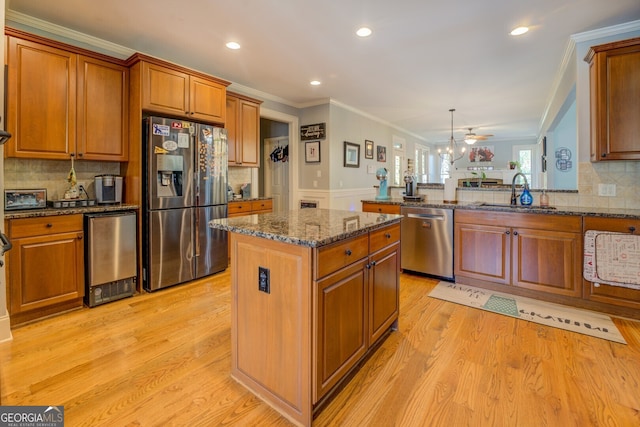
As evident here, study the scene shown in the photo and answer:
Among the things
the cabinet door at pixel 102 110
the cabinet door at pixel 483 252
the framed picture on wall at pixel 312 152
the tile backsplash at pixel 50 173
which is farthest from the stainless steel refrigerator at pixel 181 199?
the cabinet door at pixel 483 252

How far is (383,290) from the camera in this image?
2.04 m

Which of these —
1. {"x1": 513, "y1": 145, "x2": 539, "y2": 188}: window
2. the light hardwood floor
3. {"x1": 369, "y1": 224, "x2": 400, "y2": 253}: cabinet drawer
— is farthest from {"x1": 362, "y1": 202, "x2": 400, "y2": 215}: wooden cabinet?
{"x1": 513, "y1": 145, "x2": 539, "y2": 188}: window

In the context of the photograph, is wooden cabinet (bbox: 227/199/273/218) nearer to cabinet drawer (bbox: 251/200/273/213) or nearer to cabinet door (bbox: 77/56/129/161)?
cabinet drawer (bbox: 251/200/273/213)

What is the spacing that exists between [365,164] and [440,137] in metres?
4.75

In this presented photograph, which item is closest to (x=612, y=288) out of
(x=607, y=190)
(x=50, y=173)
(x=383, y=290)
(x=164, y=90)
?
(x=607, y=190)

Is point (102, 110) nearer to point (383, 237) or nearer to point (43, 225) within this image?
point (43, 225)

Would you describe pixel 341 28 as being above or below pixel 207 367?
above

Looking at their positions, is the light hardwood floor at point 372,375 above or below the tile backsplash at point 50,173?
below

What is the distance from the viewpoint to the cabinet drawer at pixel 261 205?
4.35m

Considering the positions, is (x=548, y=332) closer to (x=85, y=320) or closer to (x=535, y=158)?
(x=85, y=320)

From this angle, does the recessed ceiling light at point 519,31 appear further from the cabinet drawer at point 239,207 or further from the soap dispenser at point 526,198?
the cabinet drawer at point 239,207

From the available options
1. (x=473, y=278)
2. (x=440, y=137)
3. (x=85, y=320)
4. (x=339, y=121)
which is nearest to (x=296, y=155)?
(x=339, y=121)

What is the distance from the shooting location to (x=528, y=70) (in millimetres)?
4000

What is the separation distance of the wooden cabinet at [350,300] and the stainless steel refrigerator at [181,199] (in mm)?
2269
